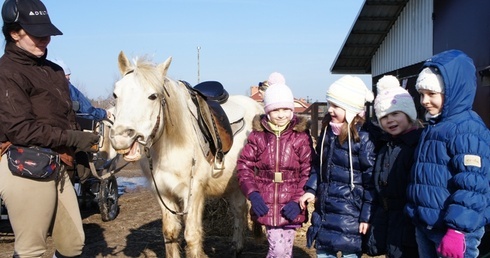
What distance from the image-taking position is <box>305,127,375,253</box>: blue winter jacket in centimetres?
279

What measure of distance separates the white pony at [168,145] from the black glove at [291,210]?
0.97 m

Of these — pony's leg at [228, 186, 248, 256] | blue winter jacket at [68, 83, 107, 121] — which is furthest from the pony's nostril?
blue winter jacket at [68, 83, 107, 121]

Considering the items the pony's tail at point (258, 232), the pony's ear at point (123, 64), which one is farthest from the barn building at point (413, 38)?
the pony's ear at point (123, 64)

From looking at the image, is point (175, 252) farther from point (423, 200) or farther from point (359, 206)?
point (423, 200)

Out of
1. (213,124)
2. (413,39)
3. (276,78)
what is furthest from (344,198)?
(413,39)

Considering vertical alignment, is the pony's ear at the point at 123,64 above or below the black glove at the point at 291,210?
above

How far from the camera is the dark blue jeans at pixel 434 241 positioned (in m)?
2.21

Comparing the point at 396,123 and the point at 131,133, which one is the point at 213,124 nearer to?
the point at 131,133

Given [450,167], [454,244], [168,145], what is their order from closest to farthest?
[454,244] < [450,167] < [168,145]

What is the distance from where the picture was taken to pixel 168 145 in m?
3.57

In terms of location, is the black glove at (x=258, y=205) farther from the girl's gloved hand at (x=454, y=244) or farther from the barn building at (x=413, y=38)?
the barn building at (x=413, y=38)

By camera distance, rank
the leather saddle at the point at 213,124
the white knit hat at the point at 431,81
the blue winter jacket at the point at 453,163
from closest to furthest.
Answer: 1. the blue winter jacket at the point at 453,163
2. the white knit hat at the point at 431,81
3. the leather saddle at the point at 213,124

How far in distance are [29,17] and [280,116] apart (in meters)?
1.63

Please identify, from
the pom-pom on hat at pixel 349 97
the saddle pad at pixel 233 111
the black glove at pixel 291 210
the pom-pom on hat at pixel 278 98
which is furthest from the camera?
the saddle pad at pixel 233 111
